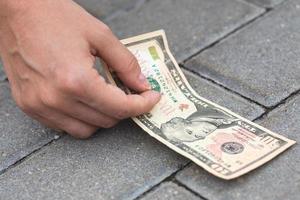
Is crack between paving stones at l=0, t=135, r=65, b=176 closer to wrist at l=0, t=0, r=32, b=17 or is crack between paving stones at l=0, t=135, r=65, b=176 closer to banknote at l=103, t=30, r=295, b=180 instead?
banknote at l=103, t=30, r=295, b=180

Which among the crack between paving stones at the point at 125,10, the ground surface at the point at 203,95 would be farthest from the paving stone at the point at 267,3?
the crack between paving stones at the point at 125,10

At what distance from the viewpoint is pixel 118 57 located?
160 cm

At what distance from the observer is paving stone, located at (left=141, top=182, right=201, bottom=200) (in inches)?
58.6

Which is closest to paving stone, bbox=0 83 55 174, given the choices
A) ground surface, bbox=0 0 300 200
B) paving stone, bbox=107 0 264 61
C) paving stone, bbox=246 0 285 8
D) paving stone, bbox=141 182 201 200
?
ground surface, bbox=0 0 300 200

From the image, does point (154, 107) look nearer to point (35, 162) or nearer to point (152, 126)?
point (152, 126)

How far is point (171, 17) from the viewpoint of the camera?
214 centimetres

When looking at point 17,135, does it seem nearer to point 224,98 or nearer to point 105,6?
point 224,98

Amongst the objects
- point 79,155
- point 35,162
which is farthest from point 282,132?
point 35,162

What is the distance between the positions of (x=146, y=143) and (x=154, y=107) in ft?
0.33

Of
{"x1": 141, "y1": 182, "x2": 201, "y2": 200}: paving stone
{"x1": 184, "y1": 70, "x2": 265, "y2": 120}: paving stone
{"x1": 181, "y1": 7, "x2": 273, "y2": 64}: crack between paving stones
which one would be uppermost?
{"x1": 181, "y1": 7, "x2": 273, "y2": 64}: crack between paving stones

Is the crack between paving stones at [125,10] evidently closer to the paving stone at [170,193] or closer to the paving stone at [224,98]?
the paving stone at [224,98]

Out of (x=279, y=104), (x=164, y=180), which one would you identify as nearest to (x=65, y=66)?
(x=164, y=180)

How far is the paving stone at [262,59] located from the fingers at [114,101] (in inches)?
12.8

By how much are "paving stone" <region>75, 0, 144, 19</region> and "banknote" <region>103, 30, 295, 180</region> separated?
17.2 inches
